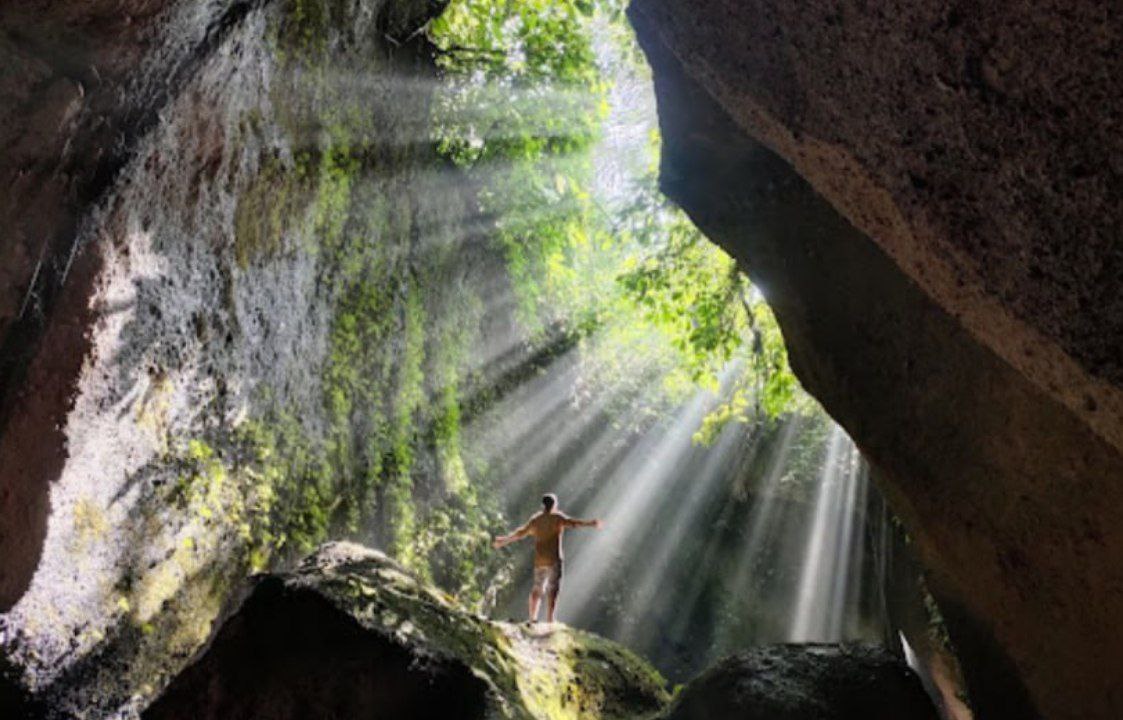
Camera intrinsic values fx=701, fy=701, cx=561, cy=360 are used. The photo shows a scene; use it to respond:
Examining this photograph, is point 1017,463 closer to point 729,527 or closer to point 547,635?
point 547,635

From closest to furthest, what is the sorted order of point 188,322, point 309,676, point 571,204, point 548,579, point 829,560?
point 309,676 < point 188,322 < point 548,579 < point 571,204 < point 829,560

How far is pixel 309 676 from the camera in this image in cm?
357

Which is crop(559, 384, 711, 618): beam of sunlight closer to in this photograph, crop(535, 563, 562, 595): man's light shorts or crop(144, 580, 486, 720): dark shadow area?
crop(535, 563, 562, 595): man's light shorts

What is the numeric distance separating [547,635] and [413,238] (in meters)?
6.21

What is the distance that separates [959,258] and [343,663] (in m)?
3.33

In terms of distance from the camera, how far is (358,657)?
3578 mm

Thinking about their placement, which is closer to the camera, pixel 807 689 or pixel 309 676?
pixel 309 676

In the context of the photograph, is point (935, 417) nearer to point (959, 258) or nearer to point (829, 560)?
point (959, 258)

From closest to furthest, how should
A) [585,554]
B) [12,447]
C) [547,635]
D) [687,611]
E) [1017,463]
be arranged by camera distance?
1. [1017,463]
2. [12,447]
3. [547,635]
4. [687,611]
5. [585,554]

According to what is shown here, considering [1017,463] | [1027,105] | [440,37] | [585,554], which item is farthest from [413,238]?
[585,554]

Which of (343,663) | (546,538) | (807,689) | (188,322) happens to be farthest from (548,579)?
(188,322)

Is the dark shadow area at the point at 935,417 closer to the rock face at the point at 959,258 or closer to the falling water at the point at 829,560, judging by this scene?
the rock face at the point at 959,258

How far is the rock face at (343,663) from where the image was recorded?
3.48 metres

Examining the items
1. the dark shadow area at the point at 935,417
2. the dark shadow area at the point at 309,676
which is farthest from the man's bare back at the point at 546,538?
the dark shadow area at the point at 309,676
